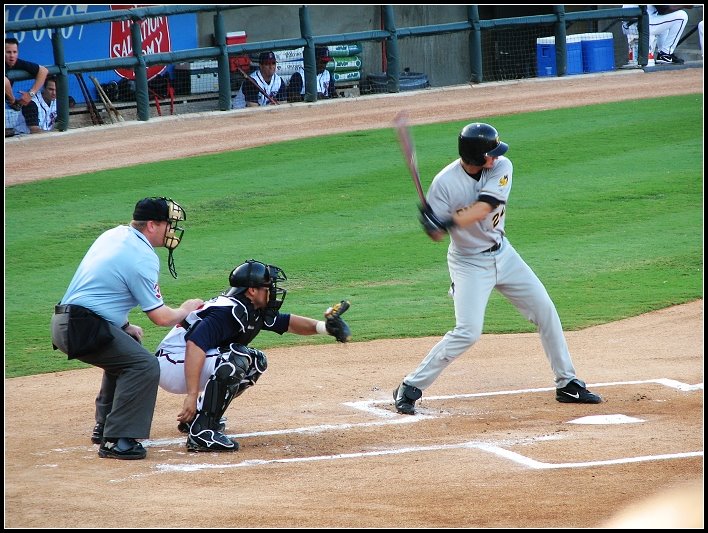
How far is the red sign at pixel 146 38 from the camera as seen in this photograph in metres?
17.1

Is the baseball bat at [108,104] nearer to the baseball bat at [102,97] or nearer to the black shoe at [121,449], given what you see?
the baseball bat at [102,97]

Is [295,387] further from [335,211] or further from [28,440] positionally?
[335,211]

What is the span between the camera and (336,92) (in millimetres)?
17828

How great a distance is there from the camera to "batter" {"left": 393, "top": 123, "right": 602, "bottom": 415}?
20.0 feet

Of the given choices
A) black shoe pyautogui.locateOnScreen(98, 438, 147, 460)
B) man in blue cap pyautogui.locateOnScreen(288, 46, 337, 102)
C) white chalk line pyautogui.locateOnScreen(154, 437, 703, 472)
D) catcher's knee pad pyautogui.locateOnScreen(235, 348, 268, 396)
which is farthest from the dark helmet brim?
man in blue cap pyautogui.locateOnScreen(288, 46, 337, 102)

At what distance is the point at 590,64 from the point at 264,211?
9.30 metres

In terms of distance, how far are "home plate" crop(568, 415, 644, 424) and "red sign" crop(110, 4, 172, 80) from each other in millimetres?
12239

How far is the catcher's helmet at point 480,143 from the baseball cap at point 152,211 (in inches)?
69.0

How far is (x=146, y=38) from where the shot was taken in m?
17.7

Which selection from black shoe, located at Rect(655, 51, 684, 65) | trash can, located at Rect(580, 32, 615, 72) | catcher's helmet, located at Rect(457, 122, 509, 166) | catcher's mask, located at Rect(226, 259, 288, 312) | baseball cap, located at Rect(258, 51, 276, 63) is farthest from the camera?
black shoe, located at Rect(655, 51, 684, 65)

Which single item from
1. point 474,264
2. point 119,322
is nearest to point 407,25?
point 474,264

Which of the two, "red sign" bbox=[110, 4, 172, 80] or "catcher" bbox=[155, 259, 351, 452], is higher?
"red sign" bbox=[110, 4, 172, 80]

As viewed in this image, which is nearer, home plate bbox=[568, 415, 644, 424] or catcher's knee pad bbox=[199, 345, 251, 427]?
catcher's knee pad bbox=[199, 345, 251, 427]

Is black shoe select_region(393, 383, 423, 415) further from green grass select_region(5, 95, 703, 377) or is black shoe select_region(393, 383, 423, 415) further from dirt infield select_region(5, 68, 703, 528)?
green grass select_region(5, 95, 703, 377)
